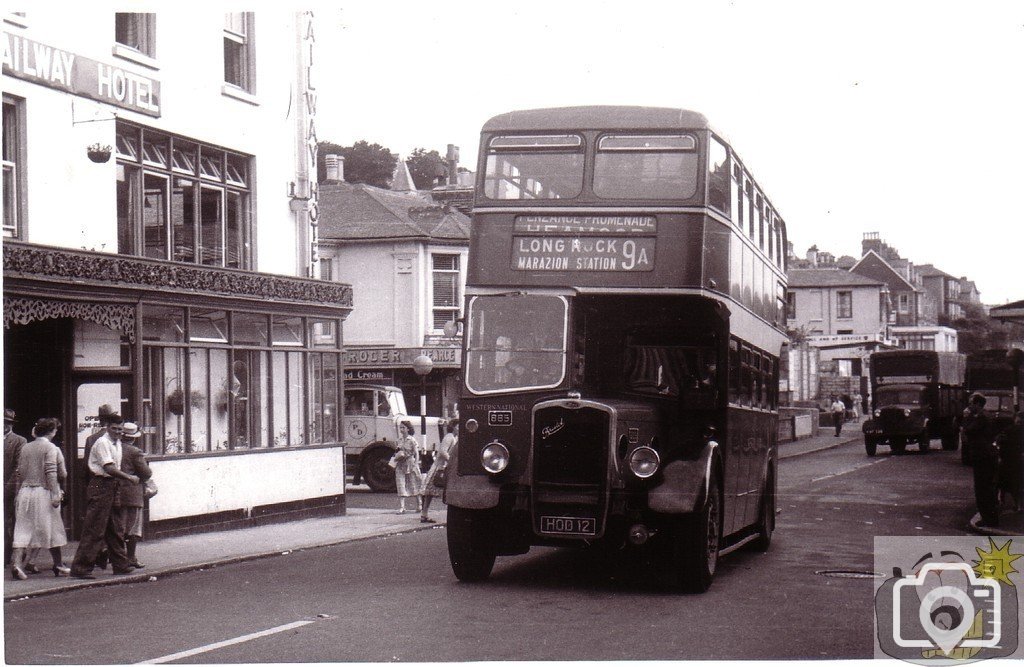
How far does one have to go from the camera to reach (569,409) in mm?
12016

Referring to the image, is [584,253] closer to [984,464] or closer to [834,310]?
[984,464]

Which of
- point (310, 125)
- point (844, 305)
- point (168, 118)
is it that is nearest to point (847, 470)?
point (310, 125)

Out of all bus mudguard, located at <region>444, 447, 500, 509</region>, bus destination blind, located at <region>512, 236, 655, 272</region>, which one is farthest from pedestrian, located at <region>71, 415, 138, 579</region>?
bus destination blind, located at <region>512, 236, 655, 272</region>

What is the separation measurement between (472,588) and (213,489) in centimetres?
782

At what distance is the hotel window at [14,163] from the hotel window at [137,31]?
2.18m

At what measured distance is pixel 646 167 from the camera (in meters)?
12.3

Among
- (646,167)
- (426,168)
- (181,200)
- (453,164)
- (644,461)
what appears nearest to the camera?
(644,461)

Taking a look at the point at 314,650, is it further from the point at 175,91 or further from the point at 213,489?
the point at 175,91

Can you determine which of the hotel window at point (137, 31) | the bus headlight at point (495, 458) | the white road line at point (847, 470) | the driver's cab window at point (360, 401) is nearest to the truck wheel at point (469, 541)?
the bus headlight at point (495, 458)

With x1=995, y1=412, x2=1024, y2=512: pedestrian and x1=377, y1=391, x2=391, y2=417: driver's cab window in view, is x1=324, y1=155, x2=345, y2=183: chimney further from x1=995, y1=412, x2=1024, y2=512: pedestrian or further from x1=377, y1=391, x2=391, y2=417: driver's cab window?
x1=995, y1=412, x2=1024, y2=512: pedestrian

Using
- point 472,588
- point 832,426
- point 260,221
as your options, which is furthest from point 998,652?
point 832,426

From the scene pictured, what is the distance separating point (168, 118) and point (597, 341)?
8723 millimetres

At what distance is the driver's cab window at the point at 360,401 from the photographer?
95.4 feet

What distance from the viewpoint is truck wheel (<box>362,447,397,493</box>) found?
29.0 metres
